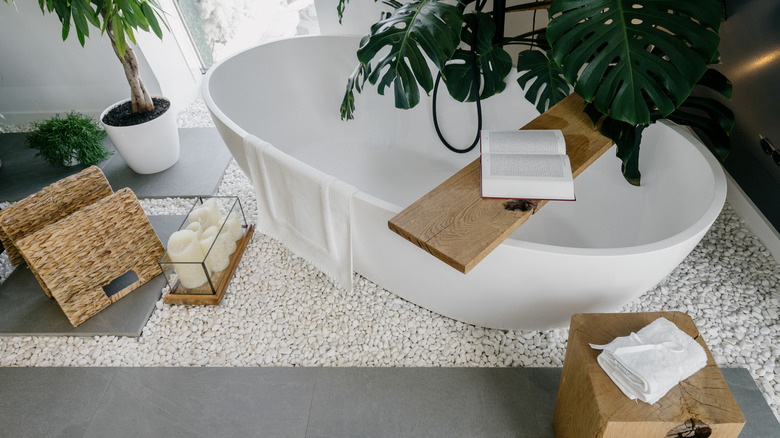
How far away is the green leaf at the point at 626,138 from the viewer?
1587 millimetres

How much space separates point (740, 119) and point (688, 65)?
120 centimetres

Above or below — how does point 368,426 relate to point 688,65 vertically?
below

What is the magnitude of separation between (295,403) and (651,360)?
1195 mm

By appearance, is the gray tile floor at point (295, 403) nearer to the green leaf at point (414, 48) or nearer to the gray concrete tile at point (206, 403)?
the gray concrete tile at point (206, 403)

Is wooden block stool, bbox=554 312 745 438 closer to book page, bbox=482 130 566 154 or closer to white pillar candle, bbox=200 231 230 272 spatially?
book page, bbox=482 130 566 154

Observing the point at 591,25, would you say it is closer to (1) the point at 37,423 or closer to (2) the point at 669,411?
(2) the point at 669,411

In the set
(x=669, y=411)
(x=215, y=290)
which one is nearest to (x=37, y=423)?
(x=215, y=290)

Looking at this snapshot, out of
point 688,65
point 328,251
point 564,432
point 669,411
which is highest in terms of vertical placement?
point 688,65

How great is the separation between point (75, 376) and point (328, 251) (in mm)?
1121

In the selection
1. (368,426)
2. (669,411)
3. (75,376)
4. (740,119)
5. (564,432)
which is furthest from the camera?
(740,119)

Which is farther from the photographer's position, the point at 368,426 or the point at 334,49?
the point at 334,49

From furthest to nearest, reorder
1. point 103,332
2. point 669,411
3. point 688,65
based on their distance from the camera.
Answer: point 103,332, point 688,65, point 669,411

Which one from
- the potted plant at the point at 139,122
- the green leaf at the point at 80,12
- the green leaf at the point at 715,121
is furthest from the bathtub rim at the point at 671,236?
the potted plant at the point at 139,122

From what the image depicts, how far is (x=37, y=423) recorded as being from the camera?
178 centimetres
